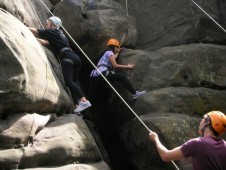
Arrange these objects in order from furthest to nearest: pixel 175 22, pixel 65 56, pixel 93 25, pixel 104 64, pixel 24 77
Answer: pixel 175 22 < pixel 93 25 < pixel 104 64 < pixel 65 56 < pixel 24 77

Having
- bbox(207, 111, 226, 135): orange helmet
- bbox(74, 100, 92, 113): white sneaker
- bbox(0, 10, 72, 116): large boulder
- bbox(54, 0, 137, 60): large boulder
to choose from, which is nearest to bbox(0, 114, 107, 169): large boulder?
bbox(0, 10, 72, 116): large boulder

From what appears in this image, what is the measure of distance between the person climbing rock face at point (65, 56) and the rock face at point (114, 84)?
0.24 metres

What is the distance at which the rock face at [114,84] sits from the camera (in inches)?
294

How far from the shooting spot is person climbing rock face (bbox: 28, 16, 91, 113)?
31.6 feet

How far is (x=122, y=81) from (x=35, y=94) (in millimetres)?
4287

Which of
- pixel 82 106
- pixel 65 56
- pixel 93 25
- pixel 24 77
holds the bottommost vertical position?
pixel 82 106

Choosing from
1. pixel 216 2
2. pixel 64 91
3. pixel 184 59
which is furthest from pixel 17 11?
pixel 216 2

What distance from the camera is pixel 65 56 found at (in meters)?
9.98

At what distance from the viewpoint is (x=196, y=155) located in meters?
5.65

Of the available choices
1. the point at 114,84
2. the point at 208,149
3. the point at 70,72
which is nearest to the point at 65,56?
the point at 70,72

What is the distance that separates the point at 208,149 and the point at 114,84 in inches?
271

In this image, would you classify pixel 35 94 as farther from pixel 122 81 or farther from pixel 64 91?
pixel 122 81

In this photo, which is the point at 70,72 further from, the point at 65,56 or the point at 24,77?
the point at 24,77

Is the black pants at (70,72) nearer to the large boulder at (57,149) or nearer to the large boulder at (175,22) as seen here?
the large boulder at (57,149)
